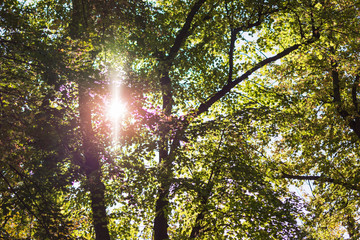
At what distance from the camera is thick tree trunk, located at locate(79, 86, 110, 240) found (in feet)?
31.2

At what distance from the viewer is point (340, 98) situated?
15.6m

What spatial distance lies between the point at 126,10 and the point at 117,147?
185 inches

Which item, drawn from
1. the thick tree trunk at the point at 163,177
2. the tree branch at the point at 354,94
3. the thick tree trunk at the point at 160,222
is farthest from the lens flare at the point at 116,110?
the tree branch at the point at 354,94

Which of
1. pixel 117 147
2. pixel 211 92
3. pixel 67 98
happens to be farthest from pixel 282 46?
pixel 67 98

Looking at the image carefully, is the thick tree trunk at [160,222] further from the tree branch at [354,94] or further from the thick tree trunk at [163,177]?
the tree branch at [354,94]

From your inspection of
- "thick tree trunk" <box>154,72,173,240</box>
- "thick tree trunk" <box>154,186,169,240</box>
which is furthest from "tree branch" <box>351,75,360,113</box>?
"thick tree trunk" <box>154,186,169,240</box>

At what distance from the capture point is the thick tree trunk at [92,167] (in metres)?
9.52

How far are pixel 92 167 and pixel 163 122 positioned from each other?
2.74 metres

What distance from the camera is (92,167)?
33.3 feet

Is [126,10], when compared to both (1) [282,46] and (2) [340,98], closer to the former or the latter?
(1) [282,46]

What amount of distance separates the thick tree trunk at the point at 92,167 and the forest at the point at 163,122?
5 cm

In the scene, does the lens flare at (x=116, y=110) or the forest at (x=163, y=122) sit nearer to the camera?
the forest at (x=163, y=122)

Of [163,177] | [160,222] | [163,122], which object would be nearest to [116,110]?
[163,122]

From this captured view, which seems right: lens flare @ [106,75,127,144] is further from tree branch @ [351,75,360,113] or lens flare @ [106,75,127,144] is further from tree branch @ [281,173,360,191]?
tree branch @ [351,75,360,113]
